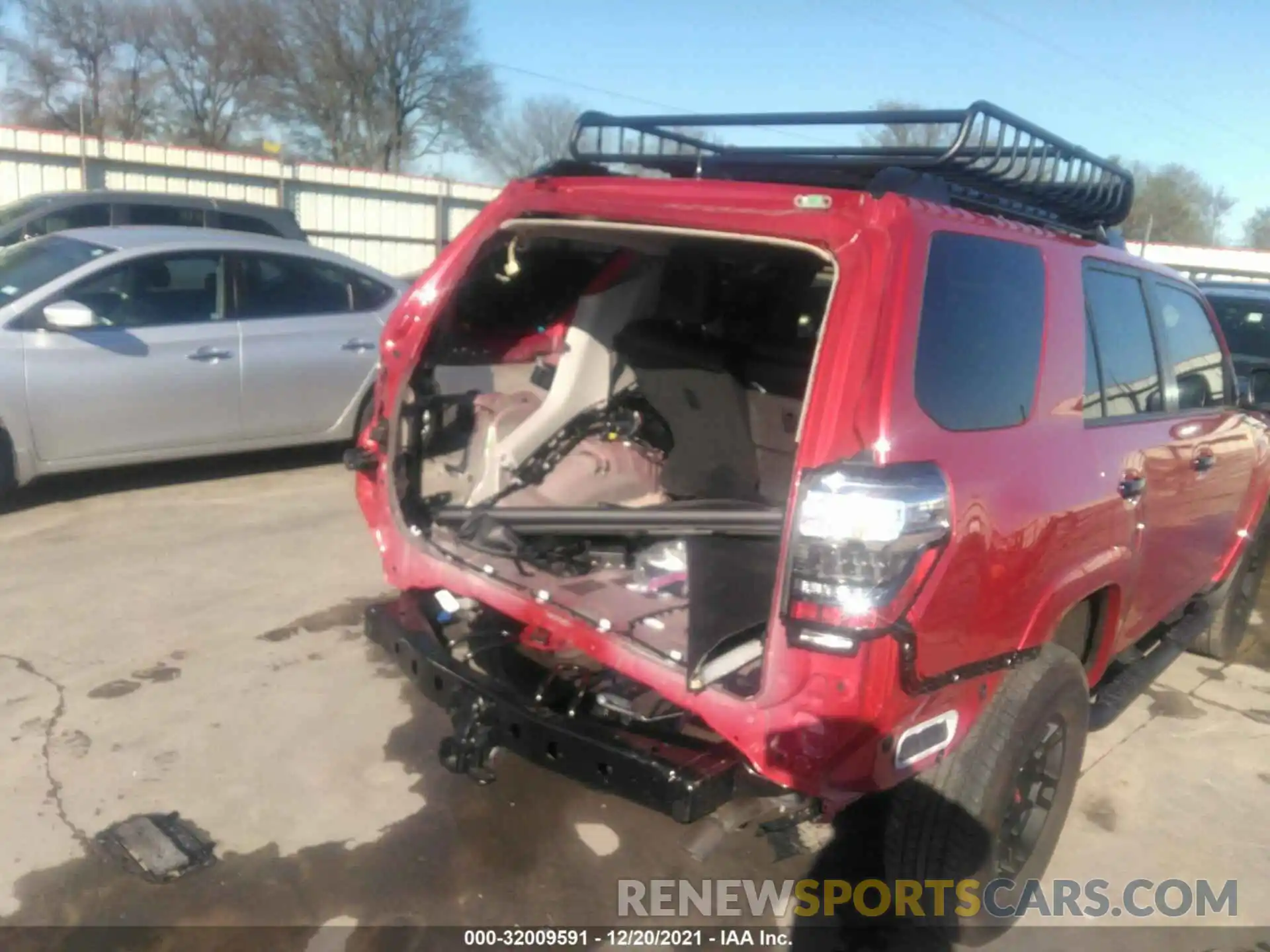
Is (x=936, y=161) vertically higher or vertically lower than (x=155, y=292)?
higher

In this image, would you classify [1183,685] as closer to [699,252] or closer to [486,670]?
[699,252]

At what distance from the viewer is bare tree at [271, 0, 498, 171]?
42.3m

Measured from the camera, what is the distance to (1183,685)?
5121mm

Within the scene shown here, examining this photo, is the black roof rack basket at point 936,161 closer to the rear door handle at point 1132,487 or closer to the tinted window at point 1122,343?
the tinted window at point 1122,343

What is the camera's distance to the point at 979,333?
2.76 meters

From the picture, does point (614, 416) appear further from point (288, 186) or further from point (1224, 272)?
point (1224, 272)

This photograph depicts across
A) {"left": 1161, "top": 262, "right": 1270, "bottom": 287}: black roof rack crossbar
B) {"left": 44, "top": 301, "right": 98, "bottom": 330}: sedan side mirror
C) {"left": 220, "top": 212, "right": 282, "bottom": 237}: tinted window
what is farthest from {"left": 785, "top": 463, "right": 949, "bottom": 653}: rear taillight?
{"left": 1161, "top": 262, "right": 1270, "bottom": 287}: black roof rack crossbar

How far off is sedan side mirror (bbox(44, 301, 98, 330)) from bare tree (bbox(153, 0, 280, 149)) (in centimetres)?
3982

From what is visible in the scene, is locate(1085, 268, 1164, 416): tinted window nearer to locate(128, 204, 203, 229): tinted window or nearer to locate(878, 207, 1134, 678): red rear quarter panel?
locate(878, 207, 1134, 678): red rear quarter panel

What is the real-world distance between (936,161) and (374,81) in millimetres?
44034

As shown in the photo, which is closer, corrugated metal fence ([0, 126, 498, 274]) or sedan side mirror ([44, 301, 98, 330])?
sedan side mirror ([44, 301, 98, 330])

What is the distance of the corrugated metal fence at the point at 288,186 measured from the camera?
57.3ft

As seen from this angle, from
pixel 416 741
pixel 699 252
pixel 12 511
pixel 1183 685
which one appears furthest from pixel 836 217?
pixel 12 511

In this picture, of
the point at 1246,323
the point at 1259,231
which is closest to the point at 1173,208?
the point at 1259,231
